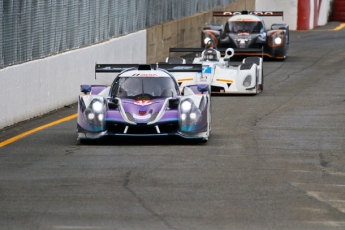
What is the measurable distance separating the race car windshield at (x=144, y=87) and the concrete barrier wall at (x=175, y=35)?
13.1 m

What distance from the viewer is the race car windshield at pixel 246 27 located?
30953mm

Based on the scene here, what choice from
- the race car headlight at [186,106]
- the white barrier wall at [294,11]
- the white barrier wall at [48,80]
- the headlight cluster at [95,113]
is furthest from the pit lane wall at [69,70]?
the white barrier wall at [294,11]

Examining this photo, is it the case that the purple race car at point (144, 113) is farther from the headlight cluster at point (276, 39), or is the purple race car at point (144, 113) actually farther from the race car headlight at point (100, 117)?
the headlight cluster at point (276, 39)

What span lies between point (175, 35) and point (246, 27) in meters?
2.52

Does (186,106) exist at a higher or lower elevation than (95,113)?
higher

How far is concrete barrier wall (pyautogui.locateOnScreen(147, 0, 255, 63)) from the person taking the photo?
93.9ft

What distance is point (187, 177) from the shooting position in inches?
427

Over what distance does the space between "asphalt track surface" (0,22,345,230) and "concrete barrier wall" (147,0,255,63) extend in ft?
33.7

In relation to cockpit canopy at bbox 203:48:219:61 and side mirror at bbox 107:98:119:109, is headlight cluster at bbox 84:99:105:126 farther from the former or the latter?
cockpit canopy at bbox 203:48:219:61

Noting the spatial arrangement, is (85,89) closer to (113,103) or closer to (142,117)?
(113,103)

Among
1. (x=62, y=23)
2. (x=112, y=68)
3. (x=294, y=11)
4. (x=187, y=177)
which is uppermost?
(x=62, y=23)

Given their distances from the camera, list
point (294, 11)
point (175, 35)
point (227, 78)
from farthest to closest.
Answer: point (294, 11) < point (175, 35) < point (227, 78)

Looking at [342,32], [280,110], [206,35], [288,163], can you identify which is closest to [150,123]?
[288,163]

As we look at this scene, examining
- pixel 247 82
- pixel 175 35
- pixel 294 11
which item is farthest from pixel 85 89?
pixel 294 11
